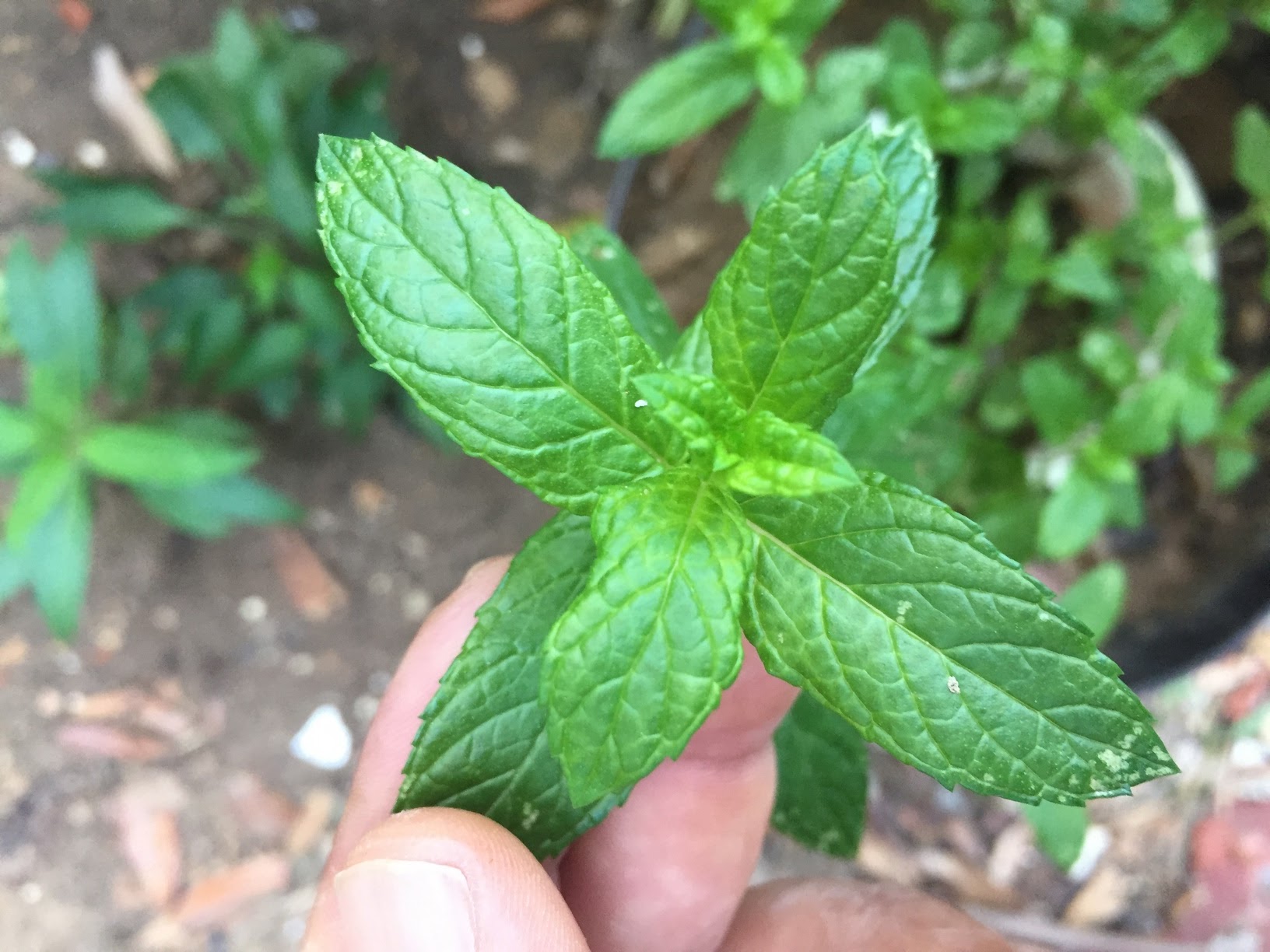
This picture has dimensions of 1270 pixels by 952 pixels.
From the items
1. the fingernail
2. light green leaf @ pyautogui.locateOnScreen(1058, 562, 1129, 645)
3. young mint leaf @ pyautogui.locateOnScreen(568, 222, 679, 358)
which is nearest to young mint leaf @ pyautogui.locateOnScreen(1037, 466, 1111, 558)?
light green leaf @ pyautogui.locateOnScreen(1058, 562, 1129, 645)

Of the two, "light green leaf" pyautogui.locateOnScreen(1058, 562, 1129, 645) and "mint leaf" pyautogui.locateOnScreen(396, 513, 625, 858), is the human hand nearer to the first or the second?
"mint leaf" pyautogui.locateOnScreen(396, 513, 625, 858)

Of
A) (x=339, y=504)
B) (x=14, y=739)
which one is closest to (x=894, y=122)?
(x=339, y=504)

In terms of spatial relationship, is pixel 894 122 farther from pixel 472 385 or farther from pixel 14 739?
pixel 14 739

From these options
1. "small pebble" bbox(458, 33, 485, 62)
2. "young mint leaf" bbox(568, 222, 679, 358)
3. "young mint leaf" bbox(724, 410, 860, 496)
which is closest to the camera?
"young mint leaf" bbox(724, 410, 860, 496)

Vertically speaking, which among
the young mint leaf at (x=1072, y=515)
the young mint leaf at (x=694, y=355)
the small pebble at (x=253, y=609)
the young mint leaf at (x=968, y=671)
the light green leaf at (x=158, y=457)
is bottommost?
the small pebble at (x=253, y=609)

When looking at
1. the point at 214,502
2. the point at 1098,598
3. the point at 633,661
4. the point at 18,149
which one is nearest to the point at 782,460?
the point at 633,661

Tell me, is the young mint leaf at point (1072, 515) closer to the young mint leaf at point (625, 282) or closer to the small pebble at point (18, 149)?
the young mint leaf at point (625, 282)

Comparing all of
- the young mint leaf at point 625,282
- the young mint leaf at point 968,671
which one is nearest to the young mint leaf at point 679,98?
the young mint leaf at point 625,282
